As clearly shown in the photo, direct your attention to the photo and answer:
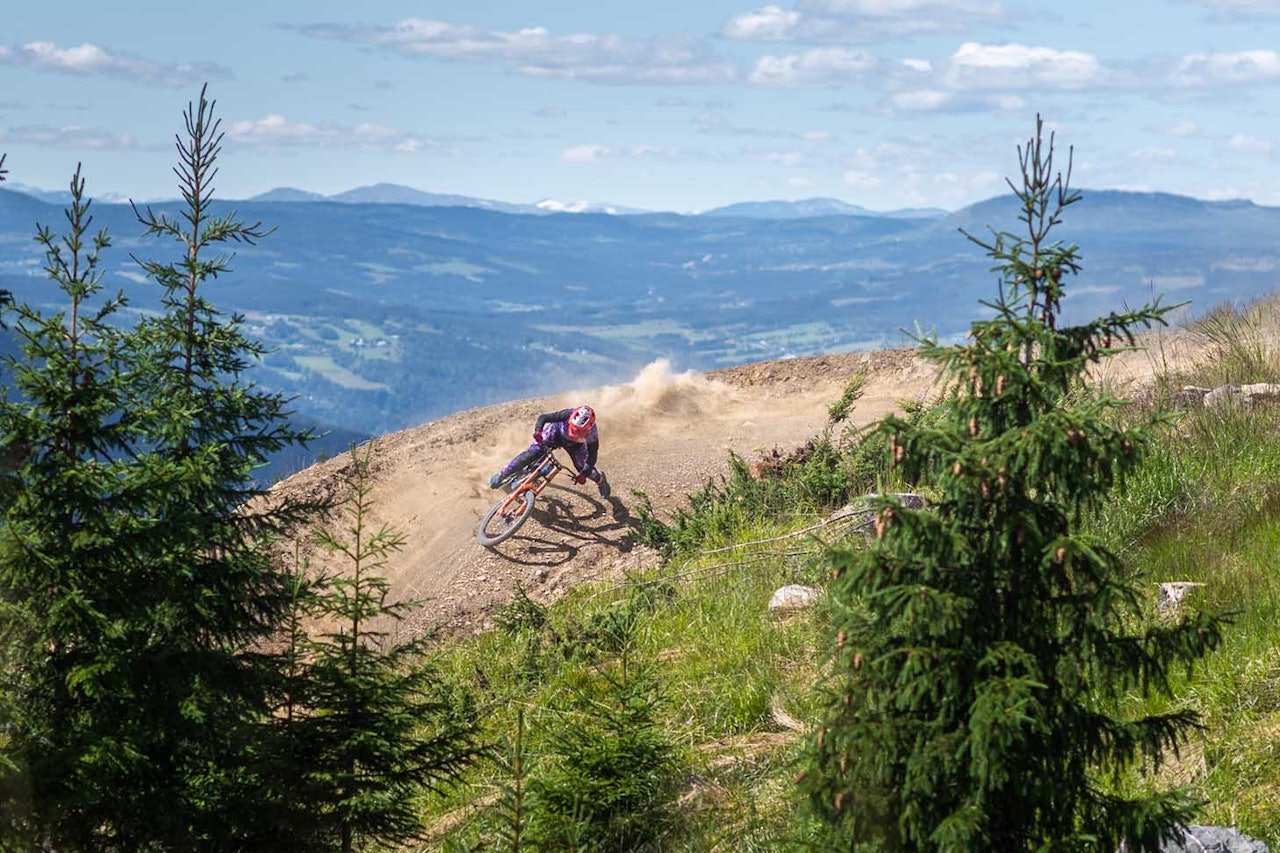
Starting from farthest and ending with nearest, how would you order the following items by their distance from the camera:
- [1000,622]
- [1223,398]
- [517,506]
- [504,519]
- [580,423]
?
[504,519] < [517,506] < [580,423] < [1223,398] < [1000,622]

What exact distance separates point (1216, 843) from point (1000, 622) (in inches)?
69.8

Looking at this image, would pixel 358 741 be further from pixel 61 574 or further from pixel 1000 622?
pixel 1000 622

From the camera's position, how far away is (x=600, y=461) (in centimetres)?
1888

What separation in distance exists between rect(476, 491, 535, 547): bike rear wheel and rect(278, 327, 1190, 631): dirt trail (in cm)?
19

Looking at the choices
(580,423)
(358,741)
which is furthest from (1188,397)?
(358,741)

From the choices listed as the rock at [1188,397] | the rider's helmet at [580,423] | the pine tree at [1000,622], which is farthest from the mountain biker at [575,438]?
the pine tree at [1000,622]

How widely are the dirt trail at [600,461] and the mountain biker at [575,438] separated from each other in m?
0.76

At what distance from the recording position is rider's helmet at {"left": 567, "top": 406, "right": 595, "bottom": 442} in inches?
649

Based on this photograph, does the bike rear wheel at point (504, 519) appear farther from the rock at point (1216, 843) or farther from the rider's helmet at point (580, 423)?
the rock at point (1216, 843)

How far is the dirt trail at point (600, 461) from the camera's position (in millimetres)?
16109

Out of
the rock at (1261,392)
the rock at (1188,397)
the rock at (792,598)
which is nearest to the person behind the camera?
the rock at (792,598)

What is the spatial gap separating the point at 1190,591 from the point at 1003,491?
442 centimetres

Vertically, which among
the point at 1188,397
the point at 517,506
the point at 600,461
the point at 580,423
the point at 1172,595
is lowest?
the point at 517,506

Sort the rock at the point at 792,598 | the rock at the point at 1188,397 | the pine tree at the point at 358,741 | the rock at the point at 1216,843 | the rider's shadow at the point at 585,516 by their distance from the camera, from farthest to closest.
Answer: the rider's shadow at the point at 585,516 < the rock at the point at 1188,397 < the rock at the point at 792,598 < the pine tree at the point at 358,741 < the rock at the point at 1216,843
